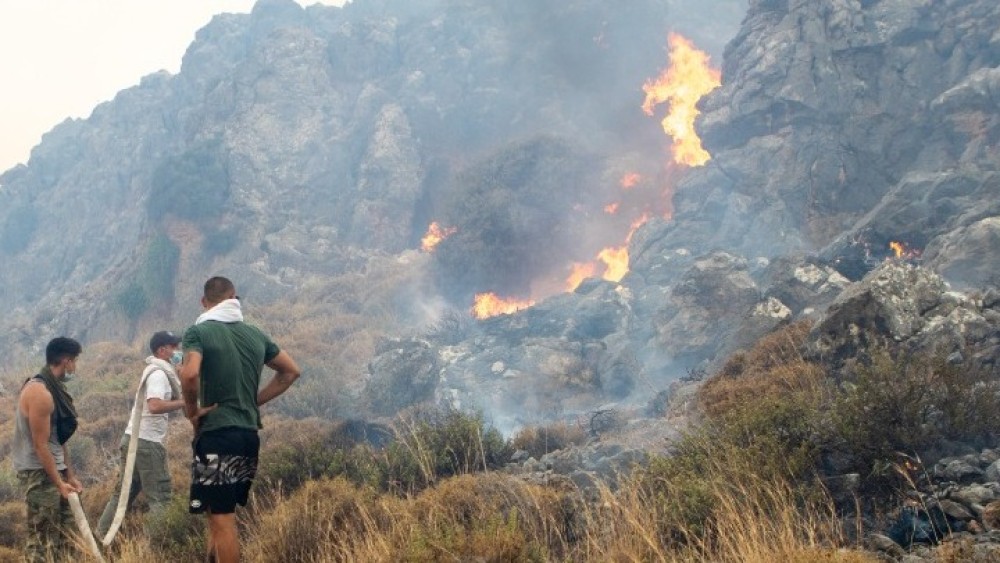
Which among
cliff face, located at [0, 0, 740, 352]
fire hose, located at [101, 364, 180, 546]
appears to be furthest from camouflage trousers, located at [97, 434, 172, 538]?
cliff face, located at [0, 0, 740, 352]

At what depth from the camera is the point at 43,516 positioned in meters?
6.55

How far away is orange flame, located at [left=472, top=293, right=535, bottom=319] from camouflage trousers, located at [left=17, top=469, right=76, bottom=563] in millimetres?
29045

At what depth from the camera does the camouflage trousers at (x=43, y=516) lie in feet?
21.3

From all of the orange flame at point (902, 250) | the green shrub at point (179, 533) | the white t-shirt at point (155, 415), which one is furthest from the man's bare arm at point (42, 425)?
the orange flame at point (902, 250)

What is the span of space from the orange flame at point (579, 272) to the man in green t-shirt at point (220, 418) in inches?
1324

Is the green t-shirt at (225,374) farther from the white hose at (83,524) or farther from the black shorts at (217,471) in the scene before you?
the white hose at (83,524)

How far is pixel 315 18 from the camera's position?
241ft

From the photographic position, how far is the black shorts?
4.75m

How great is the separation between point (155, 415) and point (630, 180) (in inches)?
1513

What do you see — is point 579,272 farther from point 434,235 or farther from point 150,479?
point 150,479

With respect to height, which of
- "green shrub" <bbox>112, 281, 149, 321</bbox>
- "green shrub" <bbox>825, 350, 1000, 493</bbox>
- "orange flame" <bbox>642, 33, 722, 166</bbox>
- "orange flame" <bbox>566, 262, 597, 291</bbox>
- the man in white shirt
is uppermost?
"orange flame" <bbox>642, 33, 722, 166</bbox>

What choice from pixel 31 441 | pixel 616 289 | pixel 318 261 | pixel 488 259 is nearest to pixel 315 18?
pixel 318 261

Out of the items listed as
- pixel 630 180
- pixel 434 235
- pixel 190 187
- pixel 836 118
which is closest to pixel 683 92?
pixel 630 180

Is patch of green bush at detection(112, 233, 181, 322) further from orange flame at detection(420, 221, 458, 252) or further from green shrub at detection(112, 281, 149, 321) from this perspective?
orange flame at detection(420, 221, 458, 252)
